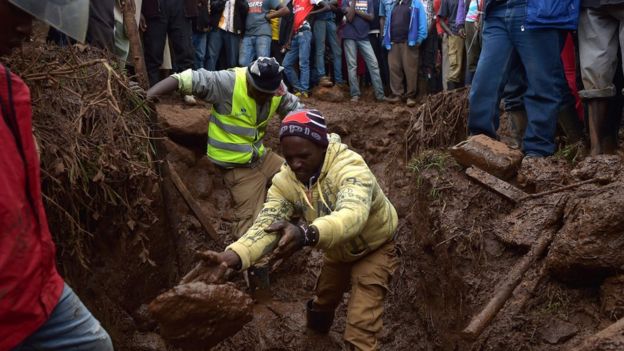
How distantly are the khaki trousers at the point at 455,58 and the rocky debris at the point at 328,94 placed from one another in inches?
76.4

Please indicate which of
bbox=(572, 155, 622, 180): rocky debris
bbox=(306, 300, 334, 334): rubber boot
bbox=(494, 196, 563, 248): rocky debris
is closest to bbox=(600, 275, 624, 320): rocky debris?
bbox=(494, 196, 563, 248): rocky debris

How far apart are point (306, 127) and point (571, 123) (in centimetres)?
294

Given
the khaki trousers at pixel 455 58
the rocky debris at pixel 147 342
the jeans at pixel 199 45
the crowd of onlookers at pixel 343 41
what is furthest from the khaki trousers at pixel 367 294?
the khaki trousers at pixel 455 58

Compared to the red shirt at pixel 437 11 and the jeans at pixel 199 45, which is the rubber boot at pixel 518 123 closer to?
the red shirt at pixel 437 11

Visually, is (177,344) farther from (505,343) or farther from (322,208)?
(505,343)

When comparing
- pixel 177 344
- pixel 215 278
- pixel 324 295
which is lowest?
pixel 324 295

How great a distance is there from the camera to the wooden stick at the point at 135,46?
18.4 ft

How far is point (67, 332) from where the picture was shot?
237 centimetres

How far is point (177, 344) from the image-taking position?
11.7ft

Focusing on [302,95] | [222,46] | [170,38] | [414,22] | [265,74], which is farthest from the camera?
[302,95]

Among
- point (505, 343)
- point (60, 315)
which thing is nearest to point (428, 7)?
point (505, 343)

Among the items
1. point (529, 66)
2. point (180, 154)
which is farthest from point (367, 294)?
point (180, 154)

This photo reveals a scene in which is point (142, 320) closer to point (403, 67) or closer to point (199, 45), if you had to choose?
point (199, 45)

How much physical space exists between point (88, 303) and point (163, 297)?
180cm
